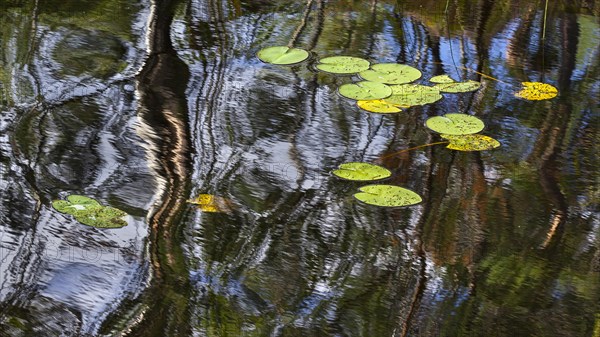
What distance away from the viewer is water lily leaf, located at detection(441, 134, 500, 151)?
90.0 inches

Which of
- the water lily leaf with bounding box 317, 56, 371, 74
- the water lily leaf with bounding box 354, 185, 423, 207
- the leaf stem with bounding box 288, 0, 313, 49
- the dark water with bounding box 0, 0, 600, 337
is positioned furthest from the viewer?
the leaf stem with bounding box 288, 0, 313, 49

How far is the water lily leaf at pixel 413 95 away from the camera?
8.40ft

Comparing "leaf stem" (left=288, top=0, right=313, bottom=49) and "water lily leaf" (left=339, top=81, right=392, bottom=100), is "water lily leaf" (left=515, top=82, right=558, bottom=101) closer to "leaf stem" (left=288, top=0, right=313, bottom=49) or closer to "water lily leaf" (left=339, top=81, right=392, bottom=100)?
"water lily leaf" (left=339, top=81, right=392, bottom=100)

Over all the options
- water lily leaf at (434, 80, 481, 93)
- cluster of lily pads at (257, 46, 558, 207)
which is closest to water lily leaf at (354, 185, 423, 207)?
cluster of lily pads at (257, 46, 558, 207)

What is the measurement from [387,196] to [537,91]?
2.93ft

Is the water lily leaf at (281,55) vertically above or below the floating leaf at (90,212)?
above

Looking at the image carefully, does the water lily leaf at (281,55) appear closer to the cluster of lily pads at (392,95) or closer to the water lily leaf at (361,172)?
the cluster of lily pads at (392,95)

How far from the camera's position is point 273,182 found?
2057mm

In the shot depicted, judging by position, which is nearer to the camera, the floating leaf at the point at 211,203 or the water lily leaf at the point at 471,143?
the floating leaf at the point at 211,203

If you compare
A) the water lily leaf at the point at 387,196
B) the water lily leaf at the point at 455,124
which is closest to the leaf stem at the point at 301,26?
the water lily leaf at the point at 455,124

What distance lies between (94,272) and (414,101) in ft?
4.02

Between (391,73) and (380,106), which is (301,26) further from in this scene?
(380,106)

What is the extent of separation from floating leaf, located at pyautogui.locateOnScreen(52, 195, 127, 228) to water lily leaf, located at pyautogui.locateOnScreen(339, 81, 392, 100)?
95 centimetres

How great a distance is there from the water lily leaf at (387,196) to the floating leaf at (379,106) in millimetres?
496
